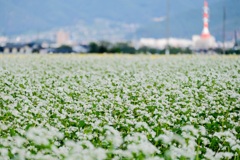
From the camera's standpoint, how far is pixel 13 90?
1595cm

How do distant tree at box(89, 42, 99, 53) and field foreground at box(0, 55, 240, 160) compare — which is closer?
field foreground at box(0, 55, 240, 160)

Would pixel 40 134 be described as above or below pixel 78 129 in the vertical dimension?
above

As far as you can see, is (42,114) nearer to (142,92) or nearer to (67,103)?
(67,103)

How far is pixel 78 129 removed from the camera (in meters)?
10.1

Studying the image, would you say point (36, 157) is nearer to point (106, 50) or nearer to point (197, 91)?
point (197, 91)

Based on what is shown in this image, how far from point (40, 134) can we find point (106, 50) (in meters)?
63.6

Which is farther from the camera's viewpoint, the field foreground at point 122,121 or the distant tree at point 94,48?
the distant tree at point 94,48

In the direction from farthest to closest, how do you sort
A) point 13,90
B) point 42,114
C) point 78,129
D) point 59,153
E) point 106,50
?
point 106,50 → point 13,90 → point 42,114 → point 78,129 → point 59,153

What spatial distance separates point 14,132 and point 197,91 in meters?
8.12

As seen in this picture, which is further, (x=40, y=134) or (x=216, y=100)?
(x=216, y=100)

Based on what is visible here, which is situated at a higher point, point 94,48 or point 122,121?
point 122,121

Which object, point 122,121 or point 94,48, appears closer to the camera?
point 122,121

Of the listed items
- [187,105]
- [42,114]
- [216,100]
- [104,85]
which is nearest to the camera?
[42,114]

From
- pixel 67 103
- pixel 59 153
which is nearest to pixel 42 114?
pixel 67 103
